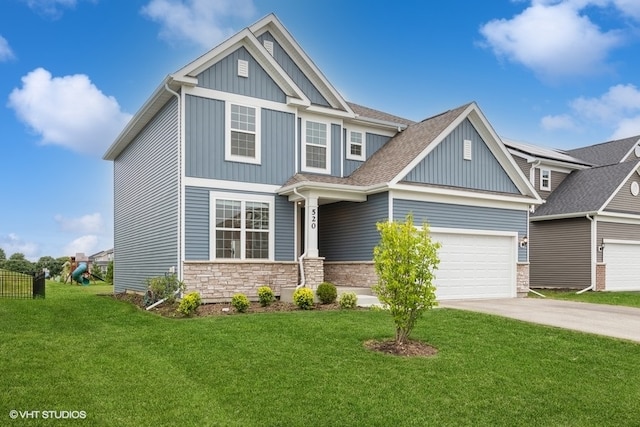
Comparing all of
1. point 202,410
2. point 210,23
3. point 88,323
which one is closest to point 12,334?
point 88,323

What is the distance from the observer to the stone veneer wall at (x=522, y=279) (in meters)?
17.8

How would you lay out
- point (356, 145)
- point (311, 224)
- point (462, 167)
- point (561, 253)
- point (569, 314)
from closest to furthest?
point (569, 314) < point (311, 224) < point (462, 167) < point (356, 145) < point (561, 253)

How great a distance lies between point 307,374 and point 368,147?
12450 mm

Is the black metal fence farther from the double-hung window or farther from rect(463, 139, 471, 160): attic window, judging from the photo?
rect(463, 139, 471, 160): attic window

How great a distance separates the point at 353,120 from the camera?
17.9 m

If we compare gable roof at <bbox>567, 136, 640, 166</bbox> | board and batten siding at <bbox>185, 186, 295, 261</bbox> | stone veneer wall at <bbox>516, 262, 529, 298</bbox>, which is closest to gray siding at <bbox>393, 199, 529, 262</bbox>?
stone veneer wall at <bbox>516, 262, 529, 298</bbox>

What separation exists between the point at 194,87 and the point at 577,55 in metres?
13.3

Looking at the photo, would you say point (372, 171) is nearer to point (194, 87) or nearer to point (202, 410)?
point (194, 87)

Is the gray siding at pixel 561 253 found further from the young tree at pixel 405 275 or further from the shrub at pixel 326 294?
the young tree at pixel 405 275

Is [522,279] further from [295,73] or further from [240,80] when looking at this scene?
[240,80]

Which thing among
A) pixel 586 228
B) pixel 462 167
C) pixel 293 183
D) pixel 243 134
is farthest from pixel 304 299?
pixel 586 228

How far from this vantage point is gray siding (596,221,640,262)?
21716 millimetres

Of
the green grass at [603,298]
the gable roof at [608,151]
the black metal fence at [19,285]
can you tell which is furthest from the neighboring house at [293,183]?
the gable roof at [608,151]

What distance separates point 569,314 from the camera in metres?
13.2
